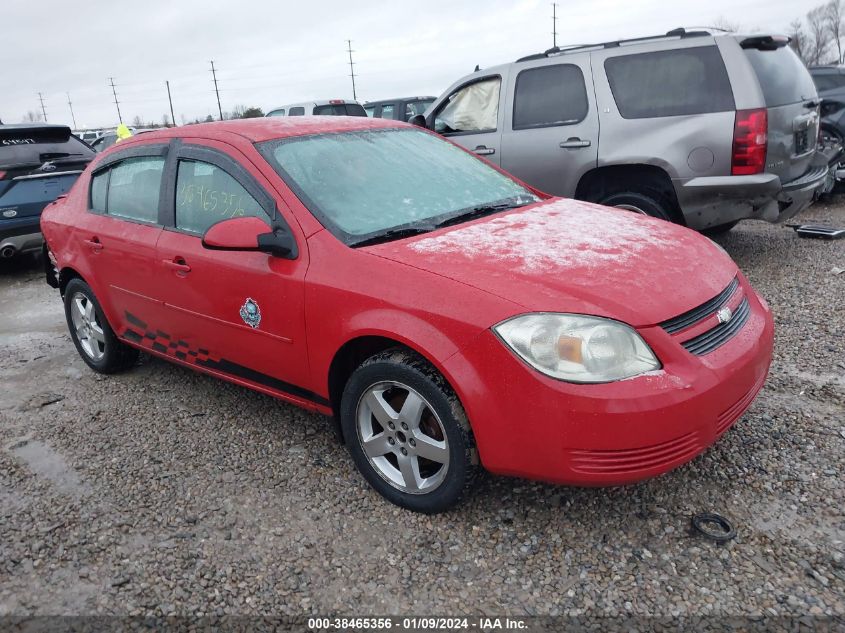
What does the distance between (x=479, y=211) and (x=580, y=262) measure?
84 cm

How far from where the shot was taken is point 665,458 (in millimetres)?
2299

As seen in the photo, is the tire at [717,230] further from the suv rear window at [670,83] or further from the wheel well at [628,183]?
the suv rear window at [670,83]

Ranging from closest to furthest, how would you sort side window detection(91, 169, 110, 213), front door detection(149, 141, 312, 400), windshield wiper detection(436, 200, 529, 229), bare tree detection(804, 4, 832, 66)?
front door detection(149, 141, 312, 400), windshield wiper detection(436, 200, 529, 229), side window detection(91, 169, 110, 213), bare tree detection(804, 4, 832, 66)

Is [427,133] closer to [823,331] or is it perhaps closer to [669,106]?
[669,106]

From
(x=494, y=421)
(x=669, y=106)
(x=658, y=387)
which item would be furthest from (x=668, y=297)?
(x=669, y=106)

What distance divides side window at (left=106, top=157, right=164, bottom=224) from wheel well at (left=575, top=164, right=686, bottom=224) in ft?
11.8

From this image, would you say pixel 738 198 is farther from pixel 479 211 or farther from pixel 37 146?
pixel 37 146

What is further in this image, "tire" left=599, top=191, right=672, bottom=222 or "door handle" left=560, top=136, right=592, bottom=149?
"door handle" left=560, top=136, right=592, bottom=149

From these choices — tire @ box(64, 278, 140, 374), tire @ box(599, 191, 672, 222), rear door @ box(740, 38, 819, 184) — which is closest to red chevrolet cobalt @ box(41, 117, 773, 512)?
tire @ box(64, 278, 140, 374)

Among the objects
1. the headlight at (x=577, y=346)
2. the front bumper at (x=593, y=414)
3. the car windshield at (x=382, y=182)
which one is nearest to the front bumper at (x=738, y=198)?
the car windshield at (x=382, y=182)

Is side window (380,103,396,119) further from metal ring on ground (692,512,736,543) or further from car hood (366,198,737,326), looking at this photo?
metal ring on ground (692,512,736,543)

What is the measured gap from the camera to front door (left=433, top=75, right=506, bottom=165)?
6.33 metres

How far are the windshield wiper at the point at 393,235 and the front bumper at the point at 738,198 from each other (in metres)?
3.14

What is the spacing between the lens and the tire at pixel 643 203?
5441 mm
